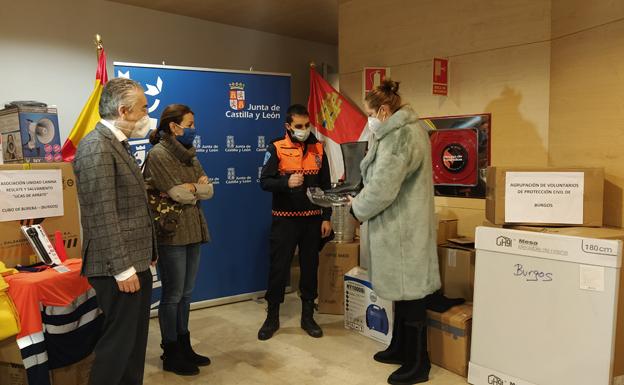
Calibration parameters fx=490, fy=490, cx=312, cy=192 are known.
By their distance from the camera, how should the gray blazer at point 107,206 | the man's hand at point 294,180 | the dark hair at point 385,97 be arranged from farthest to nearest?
the man's hand at point 294,180 < the dark hair at point 385,97 < the gray blazer at point 107,206

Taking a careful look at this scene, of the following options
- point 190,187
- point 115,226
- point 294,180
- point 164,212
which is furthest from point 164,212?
point 294,180

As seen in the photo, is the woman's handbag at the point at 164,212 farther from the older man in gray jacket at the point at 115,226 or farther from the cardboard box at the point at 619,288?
the cardboard box at the point at 619,288

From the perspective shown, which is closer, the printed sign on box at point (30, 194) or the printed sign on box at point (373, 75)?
the printed sign on box at point (30, 194)

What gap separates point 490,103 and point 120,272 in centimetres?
239

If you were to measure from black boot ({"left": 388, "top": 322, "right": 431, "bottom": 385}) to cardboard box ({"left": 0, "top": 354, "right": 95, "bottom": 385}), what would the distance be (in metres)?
1.54

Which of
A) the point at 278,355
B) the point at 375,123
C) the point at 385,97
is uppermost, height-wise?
the point at 385,97

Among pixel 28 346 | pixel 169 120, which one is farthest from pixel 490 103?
pixel 28 346

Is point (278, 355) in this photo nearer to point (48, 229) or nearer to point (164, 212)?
point (164, 212)

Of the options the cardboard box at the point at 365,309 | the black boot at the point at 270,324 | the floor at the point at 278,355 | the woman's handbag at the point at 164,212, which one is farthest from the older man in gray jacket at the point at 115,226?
the cardboard box at the point at 365,309

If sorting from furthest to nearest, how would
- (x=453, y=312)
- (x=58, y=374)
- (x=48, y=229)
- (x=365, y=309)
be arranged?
1. (x=365, y=309)
2. (x=453, y=312)
3. (x=48, y=229)
4. (x=58, y=374)

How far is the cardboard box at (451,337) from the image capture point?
2607 mm

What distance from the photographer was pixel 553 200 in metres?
2.37

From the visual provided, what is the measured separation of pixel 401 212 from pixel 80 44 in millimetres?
3078

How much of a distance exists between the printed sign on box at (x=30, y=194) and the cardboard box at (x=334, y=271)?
74.0 inches
